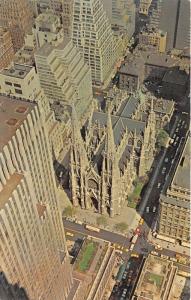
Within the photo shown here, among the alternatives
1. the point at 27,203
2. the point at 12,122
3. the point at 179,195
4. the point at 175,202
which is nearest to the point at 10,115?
the point at 12,122

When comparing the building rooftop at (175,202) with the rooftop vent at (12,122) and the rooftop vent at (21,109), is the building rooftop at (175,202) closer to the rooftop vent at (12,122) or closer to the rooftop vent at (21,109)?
the rooftop vent at (21,109)

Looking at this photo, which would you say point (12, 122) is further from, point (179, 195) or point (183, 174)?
point (179, 195)

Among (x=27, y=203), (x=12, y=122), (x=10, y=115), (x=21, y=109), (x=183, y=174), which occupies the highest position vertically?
(x=21, y=109)

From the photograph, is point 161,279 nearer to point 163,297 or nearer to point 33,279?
point 163,297

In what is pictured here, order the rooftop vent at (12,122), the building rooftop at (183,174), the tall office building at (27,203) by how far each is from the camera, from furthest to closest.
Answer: the building rooftop at (183,174)
the rooftop vent at (12,122)
the tall office building at (27,203)

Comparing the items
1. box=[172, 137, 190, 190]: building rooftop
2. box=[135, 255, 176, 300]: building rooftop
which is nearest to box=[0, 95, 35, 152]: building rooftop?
box=[172, 137, 190, 190]: building rooftop

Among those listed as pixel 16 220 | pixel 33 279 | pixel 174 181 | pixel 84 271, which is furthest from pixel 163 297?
pixel 16 220

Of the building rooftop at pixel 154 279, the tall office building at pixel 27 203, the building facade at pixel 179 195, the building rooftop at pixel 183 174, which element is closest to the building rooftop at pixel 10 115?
the tall office building at pixel 27 203

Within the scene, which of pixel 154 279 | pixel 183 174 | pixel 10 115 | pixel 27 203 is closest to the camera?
pixel 27 203
